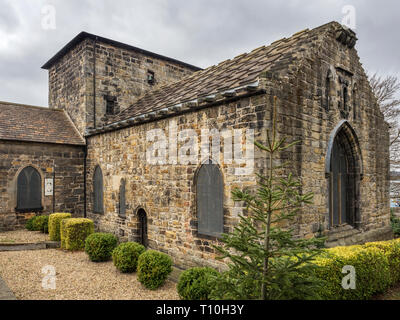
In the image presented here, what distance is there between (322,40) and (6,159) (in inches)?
516

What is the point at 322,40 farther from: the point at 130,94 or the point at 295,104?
the point at 130,94

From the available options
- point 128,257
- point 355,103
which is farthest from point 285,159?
point 128,257

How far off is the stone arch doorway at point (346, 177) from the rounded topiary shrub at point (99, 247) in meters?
7.13

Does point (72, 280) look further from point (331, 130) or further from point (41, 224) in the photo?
point (331, 130)

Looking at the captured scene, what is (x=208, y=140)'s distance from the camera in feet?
26.2

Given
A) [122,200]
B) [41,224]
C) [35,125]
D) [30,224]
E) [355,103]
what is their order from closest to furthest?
[355,103], [122,200], [41,224], [30,224], [35,125]

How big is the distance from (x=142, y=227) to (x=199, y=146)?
445cm

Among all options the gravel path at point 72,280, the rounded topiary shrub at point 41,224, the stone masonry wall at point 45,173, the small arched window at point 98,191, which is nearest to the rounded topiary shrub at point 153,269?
the gravel path at point 72,280

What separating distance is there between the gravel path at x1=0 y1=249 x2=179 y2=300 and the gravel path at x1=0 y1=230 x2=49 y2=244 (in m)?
1.30

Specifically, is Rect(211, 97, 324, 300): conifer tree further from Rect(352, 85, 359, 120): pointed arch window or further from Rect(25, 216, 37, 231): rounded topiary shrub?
Rect(25, 216, 37, 231): rounded topiary shrub

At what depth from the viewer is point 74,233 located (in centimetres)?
1062

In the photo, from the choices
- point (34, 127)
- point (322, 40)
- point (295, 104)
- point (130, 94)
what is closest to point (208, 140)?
point (295, 104)

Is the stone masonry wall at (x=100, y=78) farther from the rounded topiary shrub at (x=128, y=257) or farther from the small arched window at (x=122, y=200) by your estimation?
the rounded topiary shrub at (x=128, y=257)

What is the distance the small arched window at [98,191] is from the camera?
44.0ft
